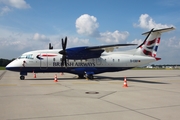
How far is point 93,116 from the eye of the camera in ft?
21.8

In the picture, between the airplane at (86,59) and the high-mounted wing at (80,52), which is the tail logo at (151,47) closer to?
the airplane at (86,59)

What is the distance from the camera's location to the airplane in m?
22.5

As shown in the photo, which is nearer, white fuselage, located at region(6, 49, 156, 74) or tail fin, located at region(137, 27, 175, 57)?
white fuselage, located at region(6, 49, 156, 74)

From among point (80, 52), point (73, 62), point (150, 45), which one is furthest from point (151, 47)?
point (73, 62)

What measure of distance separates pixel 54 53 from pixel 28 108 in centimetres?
1621

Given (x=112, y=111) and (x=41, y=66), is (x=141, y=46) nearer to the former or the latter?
(x=41, y=66)

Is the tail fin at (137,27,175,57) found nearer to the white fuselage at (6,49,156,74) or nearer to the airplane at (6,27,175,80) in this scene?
the airplane at (6,27,175,80)

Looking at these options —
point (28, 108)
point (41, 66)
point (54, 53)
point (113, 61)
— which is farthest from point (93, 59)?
point (28, 108)

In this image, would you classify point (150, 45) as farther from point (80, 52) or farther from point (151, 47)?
point (80, 52)

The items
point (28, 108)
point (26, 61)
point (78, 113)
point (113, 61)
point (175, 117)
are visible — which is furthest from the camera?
point (113, 61)

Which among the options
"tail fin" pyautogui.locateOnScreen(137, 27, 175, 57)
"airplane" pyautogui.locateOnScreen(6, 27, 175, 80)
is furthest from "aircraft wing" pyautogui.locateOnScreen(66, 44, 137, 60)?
"tail fin" pyautogui.locateOnScreen(137, 27, 175, 57)

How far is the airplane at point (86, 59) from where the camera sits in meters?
22.5

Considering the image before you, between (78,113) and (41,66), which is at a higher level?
(41,66)

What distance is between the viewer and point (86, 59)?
2417cm
